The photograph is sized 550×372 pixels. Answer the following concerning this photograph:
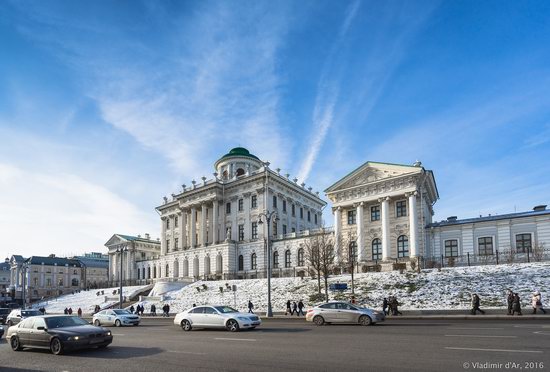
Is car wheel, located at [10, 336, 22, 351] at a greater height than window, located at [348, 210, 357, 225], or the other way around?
window, located at [348, 210, 357, 225]

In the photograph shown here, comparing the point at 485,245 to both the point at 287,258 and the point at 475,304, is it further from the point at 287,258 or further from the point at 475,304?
the point at 287,258

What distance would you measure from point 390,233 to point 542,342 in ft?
128

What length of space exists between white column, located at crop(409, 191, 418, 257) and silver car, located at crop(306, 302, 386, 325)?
26.8 metres

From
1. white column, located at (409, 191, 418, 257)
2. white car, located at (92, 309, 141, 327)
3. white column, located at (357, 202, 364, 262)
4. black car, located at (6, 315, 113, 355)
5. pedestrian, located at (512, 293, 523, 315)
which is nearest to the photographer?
black car, located at (6, 315, 113, 355)

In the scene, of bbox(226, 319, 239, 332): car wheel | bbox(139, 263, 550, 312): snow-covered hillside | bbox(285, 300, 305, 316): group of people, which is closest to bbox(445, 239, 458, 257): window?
bbox(139, 263, 550, 312): snow-covered hillside

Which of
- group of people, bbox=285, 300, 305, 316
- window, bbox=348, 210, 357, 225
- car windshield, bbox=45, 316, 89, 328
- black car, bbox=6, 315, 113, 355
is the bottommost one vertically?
group of people, bbox=285, 300, 305, 316

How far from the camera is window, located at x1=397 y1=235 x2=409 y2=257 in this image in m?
51.2

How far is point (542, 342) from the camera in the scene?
13.6 meters

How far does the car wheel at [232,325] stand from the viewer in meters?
21.0

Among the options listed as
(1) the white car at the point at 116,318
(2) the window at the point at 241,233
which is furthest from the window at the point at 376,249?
(1) the white car at the point at 116,318

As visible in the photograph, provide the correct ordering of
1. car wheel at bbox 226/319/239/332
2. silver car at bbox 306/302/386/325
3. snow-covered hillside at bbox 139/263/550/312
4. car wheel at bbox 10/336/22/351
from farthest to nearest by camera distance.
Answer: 1. snow-covered hillside at bbox 139/263/550/312
2. silver car at bbox 306/302/386/325
3. car wheel at bbox 226/319/239/332
4. car wheel at bbox 10/336/22/351

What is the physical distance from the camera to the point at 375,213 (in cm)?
5434

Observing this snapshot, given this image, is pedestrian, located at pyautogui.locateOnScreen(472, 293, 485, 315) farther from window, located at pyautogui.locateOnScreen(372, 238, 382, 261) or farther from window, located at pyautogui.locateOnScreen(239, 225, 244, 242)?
window, located at pyautogui.locateOnScreen(239, 225, 244, 242)

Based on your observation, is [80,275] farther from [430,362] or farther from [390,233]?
[430,362]
